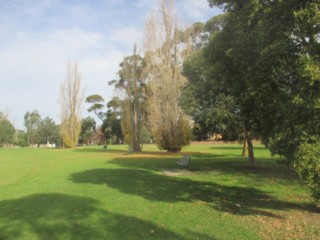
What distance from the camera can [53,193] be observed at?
10750 mm

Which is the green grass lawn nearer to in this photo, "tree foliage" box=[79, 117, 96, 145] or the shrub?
the shrub

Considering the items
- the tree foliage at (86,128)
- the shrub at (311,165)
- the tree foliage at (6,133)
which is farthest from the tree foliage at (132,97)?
the tree foliage at (6,133)

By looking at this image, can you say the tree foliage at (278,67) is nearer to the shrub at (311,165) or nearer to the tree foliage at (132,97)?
the shrub at (311,165)

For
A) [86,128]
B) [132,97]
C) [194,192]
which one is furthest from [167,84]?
[86,128]

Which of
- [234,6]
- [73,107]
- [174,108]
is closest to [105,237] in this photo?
[234,6]

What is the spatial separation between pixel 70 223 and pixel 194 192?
181 inches

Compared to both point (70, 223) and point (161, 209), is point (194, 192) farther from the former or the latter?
point (70, 223)

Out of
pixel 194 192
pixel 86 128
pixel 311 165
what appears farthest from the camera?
pixel 86 128

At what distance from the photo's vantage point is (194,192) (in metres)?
10.8

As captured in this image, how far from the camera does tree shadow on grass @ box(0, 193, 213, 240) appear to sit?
650cm

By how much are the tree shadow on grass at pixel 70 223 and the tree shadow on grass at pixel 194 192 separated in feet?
6.85

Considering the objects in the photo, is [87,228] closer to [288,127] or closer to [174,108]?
[288,127]

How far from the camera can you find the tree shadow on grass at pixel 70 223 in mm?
6504

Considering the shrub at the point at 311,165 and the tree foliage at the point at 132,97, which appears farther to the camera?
the tree foliage at the point at 132,97
